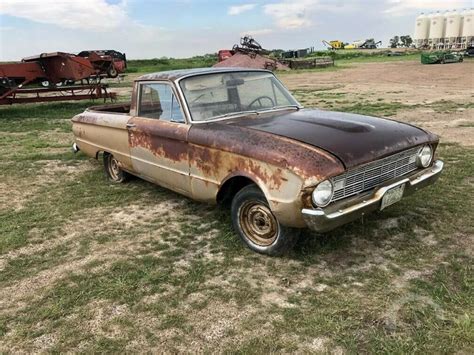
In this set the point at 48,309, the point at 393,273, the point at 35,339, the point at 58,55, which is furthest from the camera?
the point at 58,55

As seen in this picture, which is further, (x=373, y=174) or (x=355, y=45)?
(x=355, y=45)

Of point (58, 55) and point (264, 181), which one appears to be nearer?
point (264, 181)

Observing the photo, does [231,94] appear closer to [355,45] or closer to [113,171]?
[113,171]

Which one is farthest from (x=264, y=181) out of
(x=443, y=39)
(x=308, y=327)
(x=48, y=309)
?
(x=443, y=39)

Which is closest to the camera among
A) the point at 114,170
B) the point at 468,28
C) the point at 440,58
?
the point at 114,170

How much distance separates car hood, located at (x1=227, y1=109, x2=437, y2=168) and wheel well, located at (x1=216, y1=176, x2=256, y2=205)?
0.46 metres

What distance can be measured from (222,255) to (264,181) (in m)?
0.81

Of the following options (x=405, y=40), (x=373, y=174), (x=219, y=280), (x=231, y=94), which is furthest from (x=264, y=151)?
(x=405, y=40)

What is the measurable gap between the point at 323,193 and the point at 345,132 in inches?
26.9

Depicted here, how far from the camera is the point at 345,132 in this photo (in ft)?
11.7

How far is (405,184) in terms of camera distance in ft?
11.9

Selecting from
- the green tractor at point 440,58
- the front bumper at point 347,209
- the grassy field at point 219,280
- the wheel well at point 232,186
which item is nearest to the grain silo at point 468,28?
the green tractor at point 440,58

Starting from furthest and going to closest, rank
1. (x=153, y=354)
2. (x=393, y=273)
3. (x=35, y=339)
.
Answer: (x=393, y=273)
(x=35, y=339)
(x=153, y=354)

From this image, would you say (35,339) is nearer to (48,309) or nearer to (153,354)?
(48,309)
